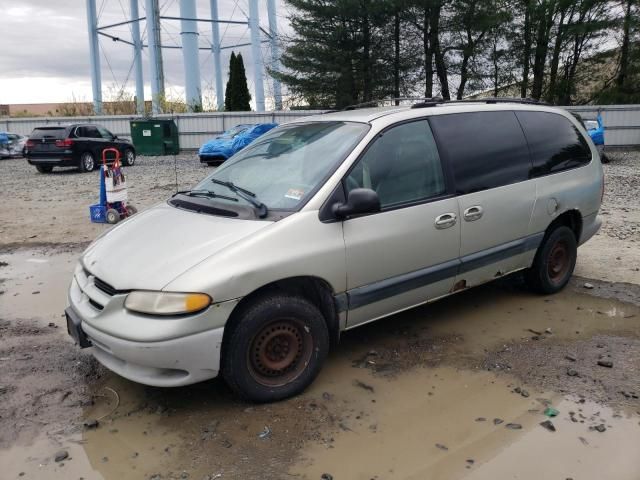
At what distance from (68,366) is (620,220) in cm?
769

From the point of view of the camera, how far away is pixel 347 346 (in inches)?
171

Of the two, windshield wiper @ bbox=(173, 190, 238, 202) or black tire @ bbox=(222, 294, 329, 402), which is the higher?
windshield wiper @ bbox=(173, 190, 238, 202)

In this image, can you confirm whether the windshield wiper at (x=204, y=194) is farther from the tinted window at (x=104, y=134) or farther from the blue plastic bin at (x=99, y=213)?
the tinted window at (x=104, y=134)

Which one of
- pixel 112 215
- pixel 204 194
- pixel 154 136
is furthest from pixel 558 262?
pixel 154 136

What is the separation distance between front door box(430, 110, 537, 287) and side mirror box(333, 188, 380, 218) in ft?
3.24

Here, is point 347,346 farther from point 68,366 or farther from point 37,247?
point 37,247

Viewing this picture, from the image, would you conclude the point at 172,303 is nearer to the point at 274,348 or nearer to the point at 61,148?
the point at 274,348

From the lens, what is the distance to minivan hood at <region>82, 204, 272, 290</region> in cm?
321

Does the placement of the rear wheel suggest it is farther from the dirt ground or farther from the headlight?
the headlight

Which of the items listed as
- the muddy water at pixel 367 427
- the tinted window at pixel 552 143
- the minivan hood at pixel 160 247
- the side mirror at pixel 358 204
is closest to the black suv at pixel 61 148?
the muddy water at pixel 367 427

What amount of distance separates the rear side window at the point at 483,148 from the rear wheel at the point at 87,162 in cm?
1604

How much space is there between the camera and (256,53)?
Result: 30.5 metres

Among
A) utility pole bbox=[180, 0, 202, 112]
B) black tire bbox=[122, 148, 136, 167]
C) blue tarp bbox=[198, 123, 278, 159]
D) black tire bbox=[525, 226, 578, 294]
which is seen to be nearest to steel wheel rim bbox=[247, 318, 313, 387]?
black tire bbox=[525, 226, 578, 294]

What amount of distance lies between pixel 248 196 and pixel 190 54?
29.1 meters
